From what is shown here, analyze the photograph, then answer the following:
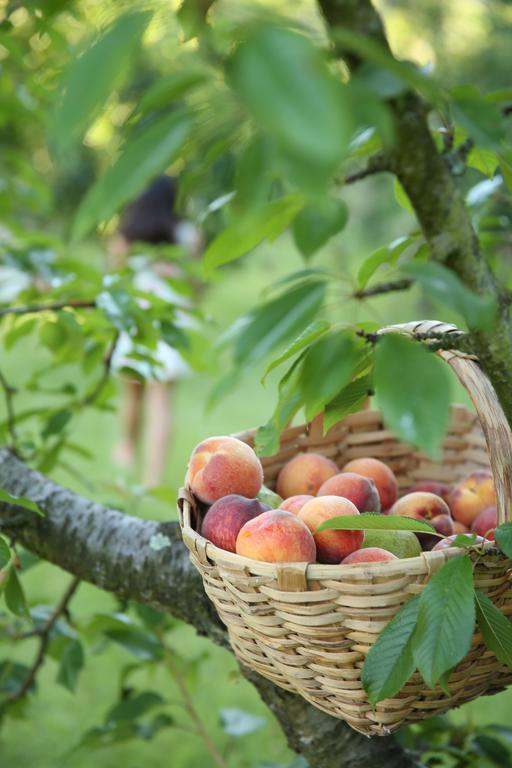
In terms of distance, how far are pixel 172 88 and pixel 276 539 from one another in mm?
500

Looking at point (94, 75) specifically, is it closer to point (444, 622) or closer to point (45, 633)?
point (444, 622)

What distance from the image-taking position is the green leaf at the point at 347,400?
807 mm

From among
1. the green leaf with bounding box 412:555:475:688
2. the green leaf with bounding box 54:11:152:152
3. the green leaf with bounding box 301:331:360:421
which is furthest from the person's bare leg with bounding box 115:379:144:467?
the green leaf with bounding box 54:11:152:152

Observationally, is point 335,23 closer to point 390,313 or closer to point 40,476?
point 40,476

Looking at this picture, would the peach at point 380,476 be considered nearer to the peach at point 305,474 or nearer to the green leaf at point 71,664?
the peach at point 305,474

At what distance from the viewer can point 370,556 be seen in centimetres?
84

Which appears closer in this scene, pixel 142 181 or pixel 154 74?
pixel 142 181

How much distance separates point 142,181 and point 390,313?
710cm

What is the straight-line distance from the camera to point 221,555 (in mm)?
775

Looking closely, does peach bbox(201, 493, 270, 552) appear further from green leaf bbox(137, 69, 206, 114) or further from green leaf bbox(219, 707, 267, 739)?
green leaf bbox(219, 707, 267, 739)

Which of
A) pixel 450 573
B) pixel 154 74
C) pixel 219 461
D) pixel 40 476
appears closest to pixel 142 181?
pixel 450 573

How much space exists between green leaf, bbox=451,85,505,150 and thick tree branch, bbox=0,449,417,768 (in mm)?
674

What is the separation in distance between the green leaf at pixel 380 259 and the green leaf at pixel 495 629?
30 cm

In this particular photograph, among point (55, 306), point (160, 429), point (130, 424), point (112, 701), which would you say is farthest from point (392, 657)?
point (130, 424)
